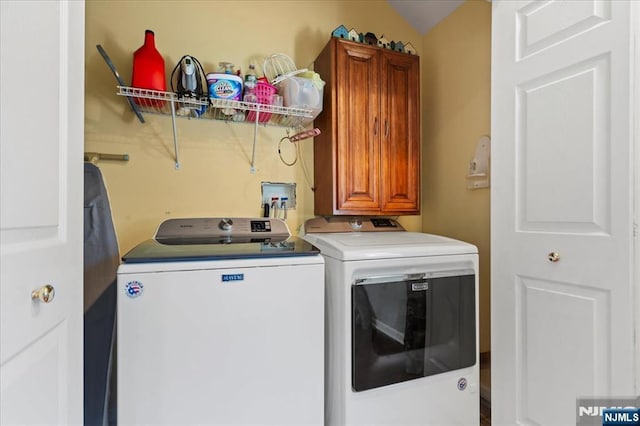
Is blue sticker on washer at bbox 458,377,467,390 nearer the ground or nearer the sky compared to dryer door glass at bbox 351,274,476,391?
nearer the ground

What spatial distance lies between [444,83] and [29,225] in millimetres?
2358

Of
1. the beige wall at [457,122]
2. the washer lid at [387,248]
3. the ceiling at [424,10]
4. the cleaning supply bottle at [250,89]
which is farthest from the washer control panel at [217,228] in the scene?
the ceiling at [424,10]

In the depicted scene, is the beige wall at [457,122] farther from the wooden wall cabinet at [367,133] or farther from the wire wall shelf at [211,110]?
the wire wall shelf at [211,110]

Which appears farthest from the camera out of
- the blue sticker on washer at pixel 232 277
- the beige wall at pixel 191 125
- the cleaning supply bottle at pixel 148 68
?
the beige wall at pixel 191 125

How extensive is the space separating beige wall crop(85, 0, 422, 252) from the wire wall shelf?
0.06m

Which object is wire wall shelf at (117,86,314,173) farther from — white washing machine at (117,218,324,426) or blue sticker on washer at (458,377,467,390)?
blue sticker on washer at (458,377,467,390)

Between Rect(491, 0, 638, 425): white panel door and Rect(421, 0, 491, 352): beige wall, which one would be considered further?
Rect(421, 0, 491, 352): beige wall

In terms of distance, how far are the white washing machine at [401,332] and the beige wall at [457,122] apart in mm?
491

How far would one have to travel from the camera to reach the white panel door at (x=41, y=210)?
55 centimetres

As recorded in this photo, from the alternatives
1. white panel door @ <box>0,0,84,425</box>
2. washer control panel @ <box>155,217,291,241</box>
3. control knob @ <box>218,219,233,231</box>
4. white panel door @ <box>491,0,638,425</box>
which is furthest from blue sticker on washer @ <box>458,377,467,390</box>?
white panel door @ <box>0,0,84,425</box>

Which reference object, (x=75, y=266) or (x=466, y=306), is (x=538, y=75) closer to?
(x=466, y=306)

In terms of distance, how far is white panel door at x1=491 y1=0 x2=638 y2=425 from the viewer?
105cm

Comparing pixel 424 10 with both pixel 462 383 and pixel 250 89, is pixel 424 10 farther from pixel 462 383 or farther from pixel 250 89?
pixel 462 383

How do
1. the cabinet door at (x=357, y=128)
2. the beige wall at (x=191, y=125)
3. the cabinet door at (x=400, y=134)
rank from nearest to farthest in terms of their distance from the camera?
the beige wall at (x=191, y=125) < the cabinet door at (x=357, y=128) < the cabinet door at (x=400, y=134)
